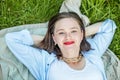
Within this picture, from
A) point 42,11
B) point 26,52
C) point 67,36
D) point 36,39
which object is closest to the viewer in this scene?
point 67,36

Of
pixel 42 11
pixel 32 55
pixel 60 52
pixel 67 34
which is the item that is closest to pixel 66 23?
pixel 67 34

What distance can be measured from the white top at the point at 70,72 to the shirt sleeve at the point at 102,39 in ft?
0.62

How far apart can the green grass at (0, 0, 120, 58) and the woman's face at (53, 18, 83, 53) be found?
0.56m

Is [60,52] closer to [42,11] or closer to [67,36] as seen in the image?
[67,36]

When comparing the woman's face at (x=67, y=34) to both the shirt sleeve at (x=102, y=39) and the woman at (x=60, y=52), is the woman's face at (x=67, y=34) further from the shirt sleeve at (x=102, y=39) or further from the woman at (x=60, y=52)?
the shirt sleeve at (x=102, y=39)

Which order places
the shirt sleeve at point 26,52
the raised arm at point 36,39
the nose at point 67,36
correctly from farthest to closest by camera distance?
the raised arm at point 36,39
the shirt sleeve at point 26,52
the nose at point 67,36

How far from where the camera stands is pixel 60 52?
2.71 metres

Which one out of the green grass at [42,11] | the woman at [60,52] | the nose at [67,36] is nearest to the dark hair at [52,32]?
the woman at [60,52]

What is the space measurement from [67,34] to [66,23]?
9 cm

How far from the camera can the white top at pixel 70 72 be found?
2.59 meters

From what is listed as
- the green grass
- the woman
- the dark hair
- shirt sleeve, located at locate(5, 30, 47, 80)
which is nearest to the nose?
the woman

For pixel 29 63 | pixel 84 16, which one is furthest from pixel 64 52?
pixel 84 16

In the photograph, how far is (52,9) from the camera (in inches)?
127

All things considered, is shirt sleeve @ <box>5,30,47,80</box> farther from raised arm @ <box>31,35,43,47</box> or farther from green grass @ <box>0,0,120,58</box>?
green grass @ <box>0,0,120,58</box>
